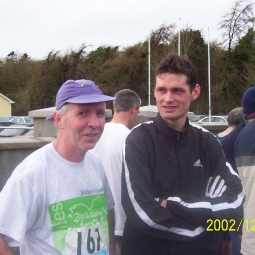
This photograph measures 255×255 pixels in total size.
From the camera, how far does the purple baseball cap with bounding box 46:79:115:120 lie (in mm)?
2313

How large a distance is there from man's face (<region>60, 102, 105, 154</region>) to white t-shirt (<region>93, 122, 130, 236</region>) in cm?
121

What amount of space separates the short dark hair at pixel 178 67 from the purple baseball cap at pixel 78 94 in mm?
545

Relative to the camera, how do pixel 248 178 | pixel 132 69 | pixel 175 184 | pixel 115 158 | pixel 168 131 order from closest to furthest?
pixel 175 184, pixel 168 131, pixel 248 178, pixel 115 158, pixel 132 69

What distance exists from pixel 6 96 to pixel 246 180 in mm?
51077

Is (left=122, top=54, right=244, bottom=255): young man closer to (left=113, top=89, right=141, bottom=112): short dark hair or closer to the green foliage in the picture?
(left=113, top=89, right=141, bottom=112): short dark hair

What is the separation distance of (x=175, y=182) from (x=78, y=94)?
0.80 metres

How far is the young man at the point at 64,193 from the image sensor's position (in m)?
2.06

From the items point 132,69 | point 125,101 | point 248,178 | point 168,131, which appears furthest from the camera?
point 132,69

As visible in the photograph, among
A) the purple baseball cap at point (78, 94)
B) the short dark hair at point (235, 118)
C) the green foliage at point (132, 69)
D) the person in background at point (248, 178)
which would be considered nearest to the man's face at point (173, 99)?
the purple baseball cap at point (78, 94)

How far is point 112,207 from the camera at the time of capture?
2732 mm

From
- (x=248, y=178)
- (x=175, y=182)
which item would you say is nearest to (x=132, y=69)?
(x=248, y=178)

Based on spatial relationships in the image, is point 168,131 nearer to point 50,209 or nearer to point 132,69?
point 50,209

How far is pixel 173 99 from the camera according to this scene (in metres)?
2.69

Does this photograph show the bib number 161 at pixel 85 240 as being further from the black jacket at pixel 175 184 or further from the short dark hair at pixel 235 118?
the short dark hair at pixel 235 118
